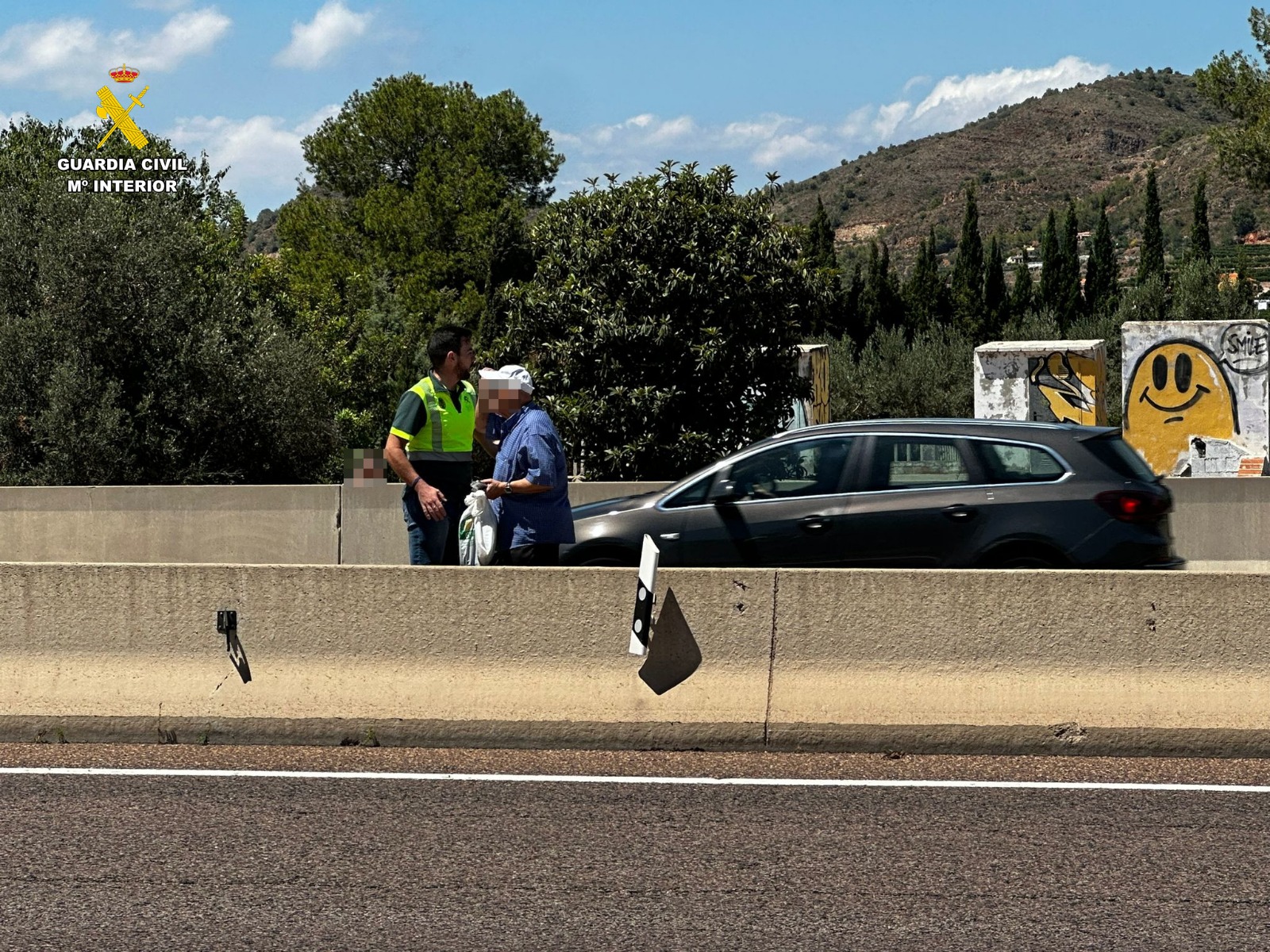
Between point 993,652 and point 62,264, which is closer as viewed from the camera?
point 993,652

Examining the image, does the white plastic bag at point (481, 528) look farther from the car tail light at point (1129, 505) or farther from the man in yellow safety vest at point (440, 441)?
the car tail light at point (1129, 505)

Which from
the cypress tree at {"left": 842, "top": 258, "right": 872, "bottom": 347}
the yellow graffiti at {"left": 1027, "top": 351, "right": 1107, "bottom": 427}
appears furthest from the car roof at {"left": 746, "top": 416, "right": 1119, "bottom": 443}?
the cypress tree at {"left": 842, "top": 258, "right": 872, "bottom": 347}

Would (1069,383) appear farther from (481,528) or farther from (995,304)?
(995,304)

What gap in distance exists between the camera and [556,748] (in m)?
8.05

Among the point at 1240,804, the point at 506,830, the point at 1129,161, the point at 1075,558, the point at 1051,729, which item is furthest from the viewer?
the point at 1129,161

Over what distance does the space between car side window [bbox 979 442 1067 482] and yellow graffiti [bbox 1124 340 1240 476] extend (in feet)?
50.3

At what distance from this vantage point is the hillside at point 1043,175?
335ft

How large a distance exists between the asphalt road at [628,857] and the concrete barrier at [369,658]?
224mm

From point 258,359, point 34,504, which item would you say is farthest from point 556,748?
point 258,359

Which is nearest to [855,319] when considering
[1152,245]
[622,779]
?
[1152,245]

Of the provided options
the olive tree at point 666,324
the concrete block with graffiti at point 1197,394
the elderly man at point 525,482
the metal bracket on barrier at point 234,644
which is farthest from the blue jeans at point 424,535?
the concrete block with graffiti at point 1197,394

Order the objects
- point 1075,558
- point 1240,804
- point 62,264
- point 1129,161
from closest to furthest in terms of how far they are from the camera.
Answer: point 1240,804 < point 1075,558 < point 62,264 < point 1129,161

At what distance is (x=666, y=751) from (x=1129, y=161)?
114 meters

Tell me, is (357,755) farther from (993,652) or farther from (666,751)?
(993,652)
